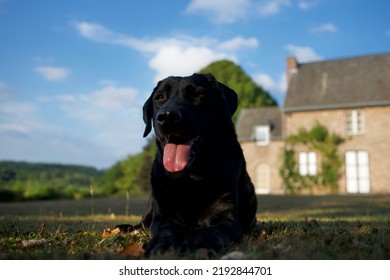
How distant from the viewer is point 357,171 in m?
26.0

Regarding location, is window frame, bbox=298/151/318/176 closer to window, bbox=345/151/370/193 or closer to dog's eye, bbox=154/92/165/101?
window, bbox=345/151/370/193

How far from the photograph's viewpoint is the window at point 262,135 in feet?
99.3

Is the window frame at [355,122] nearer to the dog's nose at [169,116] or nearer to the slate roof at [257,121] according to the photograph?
the slate roof at [257,121]

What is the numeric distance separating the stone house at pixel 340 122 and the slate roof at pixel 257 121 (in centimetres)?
8

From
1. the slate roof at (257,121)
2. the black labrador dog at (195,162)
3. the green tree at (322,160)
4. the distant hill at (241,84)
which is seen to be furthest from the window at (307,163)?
the black labrador dog at (195,162)

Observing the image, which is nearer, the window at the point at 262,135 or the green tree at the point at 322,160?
the green tree at the point at 322,160

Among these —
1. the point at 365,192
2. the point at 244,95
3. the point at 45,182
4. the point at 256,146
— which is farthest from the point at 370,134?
the point at 45,182

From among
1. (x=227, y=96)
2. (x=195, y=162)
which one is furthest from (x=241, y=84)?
(x=195, y=162)

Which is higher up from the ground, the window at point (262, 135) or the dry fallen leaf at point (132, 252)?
the window at point (262, 135)

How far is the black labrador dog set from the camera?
310 centimetres

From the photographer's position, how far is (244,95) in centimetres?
4012

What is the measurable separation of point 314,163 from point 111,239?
25.7m

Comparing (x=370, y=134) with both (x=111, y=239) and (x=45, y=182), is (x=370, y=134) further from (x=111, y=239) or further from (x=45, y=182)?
(x=111, y=239)

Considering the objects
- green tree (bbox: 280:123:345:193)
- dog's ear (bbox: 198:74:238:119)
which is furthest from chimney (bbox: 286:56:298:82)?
dog's ear (bbox: 198:74:238:119)
